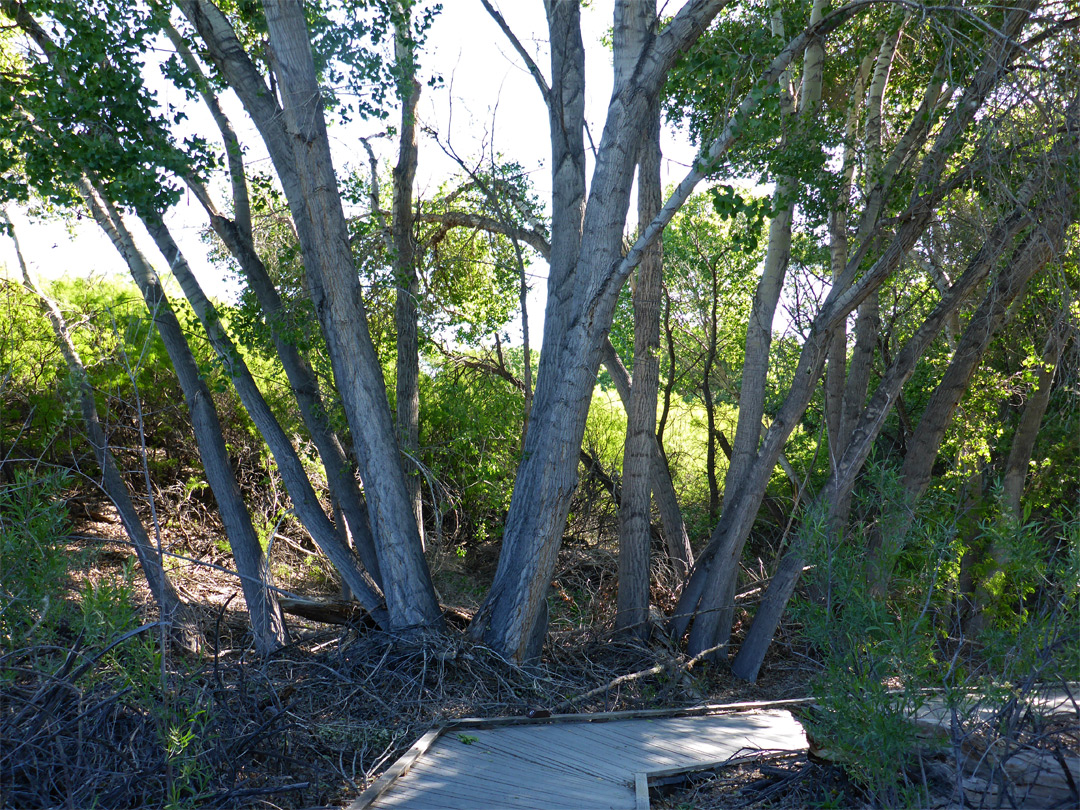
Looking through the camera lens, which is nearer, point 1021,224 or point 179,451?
point 1021,224

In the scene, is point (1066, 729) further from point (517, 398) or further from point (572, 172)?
point (517, 398)

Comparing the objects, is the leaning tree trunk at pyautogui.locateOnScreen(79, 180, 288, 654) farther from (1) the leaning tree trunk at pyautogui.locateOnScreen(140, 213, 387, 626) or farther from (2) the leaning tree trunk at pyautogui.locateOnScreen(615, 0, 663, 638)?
(2) the leaning tree trunk at pyautogui.locateOnScreen(615, 0, 663, 638)

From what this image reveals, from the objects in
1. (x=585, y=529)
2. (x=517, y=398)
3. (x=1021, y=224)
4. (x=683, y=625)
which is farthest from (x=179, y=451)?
(x=1021, y=224)

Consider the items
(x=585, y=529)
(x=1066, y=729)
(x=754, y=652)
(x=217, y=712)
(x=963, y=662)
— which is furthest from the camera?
(x=585, y=529)

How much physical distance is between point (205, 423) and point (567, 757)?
442cm

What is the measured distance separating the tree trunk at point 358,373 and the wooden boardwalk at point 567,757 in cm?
163

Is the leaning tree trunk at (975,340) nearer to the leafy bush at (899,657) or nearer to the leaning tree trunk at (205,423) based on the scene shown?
the leafy bush at (899,657)

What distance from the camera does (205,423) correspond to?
7.00 metres

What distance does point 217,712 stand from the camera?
13.2 ft

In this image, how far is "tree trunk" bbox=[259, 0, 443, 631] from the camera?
19.6ft

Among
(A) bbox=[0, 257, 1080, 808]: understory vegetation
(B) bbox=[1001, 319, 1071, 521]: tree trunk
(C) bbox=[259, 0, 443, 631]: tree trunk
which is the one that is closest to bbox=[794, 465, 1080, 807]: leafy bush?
(A) bbox=[0, 257, 1080, 808]: understory vegetation

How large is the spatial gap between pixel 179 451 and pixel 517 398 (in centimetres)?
509

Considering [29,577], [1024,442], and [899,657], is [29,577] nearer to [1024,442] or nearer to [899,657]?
[899,657]

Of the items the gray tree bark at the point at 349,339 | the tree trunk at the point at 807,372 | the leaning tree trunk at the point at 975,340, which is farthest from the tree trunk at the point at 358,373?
the leaning tree trunk at the point at 975,340
